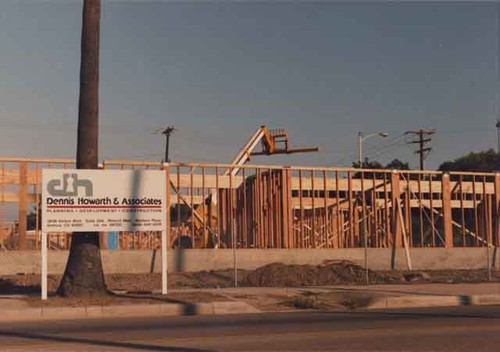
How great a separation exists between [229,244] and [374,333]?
1663cm

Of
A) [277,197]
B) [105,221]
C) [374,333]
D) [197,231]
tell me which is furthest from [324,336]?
[197,231]

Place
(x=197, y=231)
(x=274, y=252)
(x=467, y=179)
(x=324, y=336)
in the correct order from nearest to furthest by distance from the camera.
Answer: (x=324, y=336) < (x=274, y=252) < (x=197, y=231) < (x=467, y=179)

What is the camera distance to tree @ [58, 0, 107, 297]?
54.4 ft

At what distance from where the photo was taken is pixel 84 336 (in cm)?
1159

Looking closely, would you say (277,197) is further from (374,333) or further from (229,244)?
(374,333)

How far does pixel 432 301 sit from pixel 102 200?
8.38 meters

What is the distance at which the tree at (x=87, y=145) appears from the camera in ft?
54.4

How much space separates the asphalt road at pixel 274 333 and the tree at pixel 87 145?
262 cm

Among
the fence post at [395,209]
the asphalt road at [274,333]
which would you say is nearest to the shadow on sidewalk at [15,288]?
the asphalt road at [274,333]

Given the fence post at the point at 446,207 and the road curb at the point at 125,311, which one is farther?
the fence post at the point at 446,207

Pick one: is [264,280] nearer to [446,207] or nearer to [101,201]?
[101,201]

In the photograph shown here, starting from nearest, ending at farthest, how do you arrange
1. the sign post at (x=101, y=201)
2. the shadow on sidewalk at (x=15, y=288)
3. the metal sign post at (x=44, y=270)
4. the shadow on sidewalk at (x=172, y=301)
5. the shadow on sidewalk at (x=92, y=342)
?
the shadow on sidewalk at (x=92, y=342) → the shadow on sidewalk at (x=172, y=301) → the metal sign post at (x=44, y=270) → the sign post at (x=101, y=201) → the shadow on sidewalk at (x=15, y=288)

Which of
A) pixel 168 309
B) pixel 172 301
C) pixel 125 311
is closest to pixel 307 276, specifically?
pixel 172 301

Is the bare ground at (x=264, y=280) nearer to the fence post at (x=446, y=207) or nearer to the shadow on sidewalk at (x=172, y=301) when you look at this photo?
the shadow on sidewalk at (x=172, y=301)
